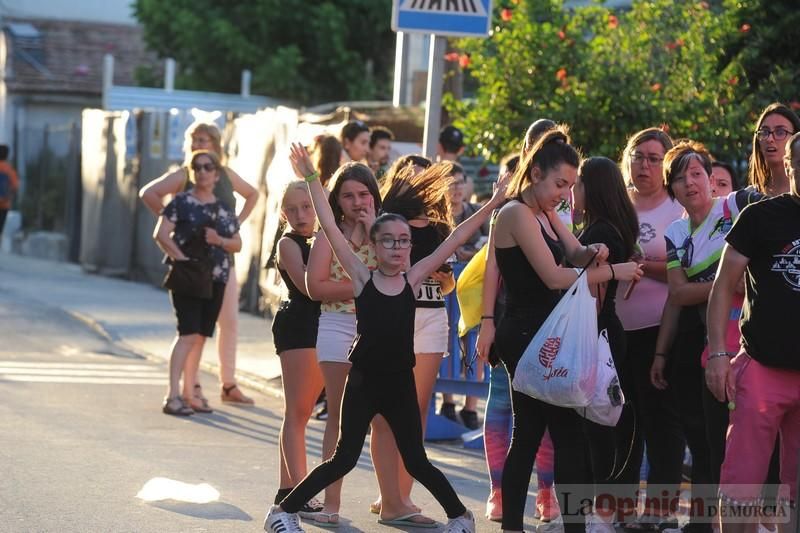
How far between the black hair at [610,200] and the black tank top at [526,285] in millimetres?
514

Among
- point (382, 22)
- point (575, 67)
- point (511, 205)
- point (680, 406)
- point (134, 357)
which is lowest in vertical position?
point (134, 357)

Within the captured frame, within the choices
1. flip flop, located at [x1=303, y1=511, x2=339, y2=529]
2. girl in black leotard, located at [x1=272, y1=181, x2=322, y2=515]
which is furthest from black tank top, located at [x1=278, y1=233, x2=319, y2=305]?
flip flop, located at [x1=303, y1=511, x2=339, y2=529]

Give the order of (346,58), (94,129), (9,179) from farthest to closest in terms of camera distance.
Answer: (346,58)
(9,179)
(94,129)

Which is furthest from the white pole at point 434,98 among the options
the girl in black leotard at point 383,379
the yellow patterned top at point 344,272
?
the girl in black leotard at point 383,379

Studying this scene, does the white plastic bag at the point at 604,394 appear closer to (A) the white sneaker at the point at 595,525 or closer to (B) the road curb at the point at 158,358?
(A) the white sneaker at the point at 595,525

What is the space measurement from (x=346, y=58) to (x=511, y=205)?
31.6 metres

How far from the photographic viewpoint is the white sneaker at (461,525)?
22.1 ft

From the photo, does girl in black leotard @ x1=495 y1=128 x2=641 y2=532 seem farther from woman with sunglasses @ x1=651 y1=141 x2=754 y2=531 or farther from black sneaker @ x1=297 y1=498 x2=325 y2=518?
black sneaker @ x1=297 y1=498 x2=325 y2=518

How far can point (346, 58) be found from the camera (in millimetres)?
37688

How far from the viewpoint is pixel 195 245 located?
10695 millimetres

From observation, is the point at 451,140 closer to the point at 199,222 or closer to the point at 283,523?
the point at 199,222

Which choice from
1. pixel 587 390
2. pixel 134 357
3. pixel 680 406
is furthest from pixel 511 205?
pixel 134 357

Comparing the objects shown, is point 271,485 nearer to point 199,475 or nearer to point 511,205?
point 199,475

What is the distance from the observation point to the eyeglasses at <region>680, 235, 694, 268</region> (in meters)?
7.11
